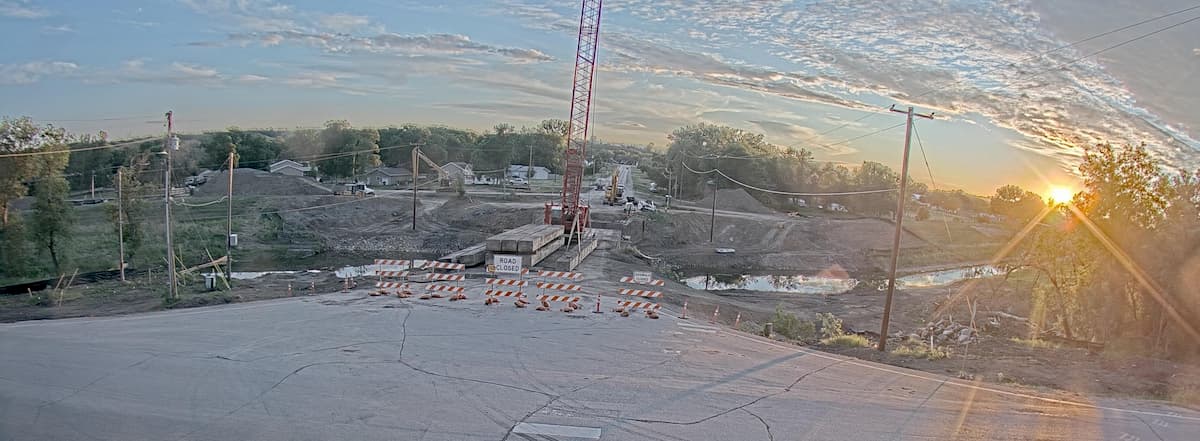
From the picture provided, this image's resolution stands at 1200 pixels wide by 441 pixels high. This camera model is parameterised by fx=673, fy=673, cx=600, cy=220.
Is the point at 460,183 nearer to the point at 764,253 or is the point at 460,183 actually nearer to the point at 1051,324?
the point at 764,253

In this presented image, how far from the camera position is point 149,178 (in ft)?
215

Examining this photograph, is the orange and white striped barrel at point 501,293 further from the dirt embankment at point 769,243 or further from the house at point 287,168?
the house at point 287,168

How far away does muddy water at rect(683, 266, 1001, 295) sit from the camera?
159 feet

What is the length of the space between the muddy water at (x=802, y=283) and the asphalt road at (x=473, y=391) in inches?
1261

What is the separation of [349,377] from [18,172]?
39499 mm

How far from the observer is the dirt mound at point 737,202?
Result: 3452 inches

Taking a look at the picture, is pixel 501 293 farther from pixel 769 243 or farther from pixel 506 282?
pixel 769 243

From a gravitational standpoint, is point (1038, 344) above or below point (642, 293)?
below

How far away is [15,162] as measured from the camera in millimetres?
38500

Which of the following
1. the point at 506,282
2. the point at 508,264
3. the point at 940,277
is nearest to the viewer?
the point at 506,282

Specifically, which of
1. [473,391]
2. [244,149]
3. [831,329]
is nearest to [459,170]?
[244,149]

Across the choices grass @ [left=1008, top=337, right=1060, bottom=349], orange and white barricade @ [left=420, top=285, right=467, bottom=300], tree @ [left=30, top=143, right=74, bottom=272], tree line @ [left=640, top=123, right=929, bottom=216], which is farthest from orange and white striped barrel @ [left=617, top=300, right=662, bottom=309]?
tree line @ [left=640, top=123, right=929, bottom=216]

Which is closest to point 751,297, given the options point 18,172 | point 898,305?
point 898,305

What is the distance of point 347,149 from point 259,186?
2347cm
